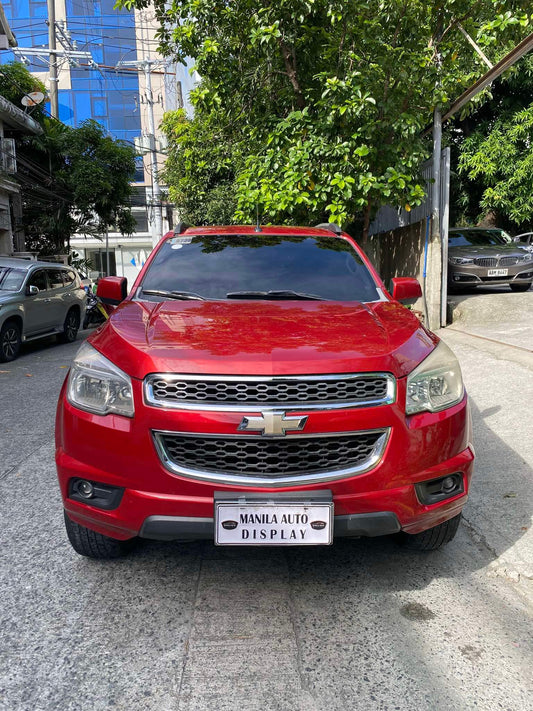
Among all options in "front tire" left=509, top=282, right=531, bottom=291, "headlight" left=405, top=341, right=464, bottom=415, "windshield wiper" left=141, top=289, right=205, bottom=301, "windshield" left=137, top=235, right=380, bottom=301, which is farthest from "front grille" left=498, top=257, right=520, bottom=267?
"headlight" left=405, top=341, right=464, bottom=415

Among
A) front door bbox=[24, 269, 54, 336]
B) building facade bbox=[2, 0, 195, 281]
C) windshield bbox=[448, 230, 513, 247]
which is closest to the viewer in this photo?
front door bbox=[24, 269, 54, 336]

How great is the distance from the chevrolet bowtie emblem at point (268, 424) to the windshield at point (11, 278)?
898 cm

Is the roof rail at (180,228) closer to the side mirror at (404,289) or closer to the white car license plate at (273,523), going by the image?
the side mirror at (404,289)

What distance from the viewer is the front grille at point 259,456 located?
2238mm

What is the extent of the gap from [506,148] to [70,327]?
41.6 ft

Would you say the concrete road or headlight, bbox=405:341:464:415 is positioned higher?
headlight, bbox=405:341:464:415

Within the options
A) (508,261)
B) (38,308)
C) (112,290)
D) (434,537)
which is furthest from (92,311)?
(434,537)

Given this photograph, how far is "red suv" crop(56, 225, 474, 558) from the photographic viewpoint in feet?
7.26

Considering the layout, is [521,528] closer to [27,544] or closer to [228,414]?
[228,414]

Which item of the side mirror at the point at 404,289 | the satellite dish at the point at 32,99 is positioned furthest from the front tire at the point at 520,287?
the satellite dish at the point at 32,99

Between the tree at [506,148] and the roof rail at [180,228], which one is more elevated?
the tree at [506,148]

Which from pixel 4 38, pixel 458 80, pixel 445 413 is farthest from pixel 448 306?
pixel 4 38

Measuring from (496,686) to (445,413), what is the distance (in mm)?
1008

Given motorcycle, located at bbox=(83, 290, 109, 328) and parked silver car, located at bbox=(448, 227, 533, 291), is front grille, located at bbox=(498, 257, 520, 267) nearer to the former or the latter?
parked silver car, located at bbox=(448, 227, 533, 291)
